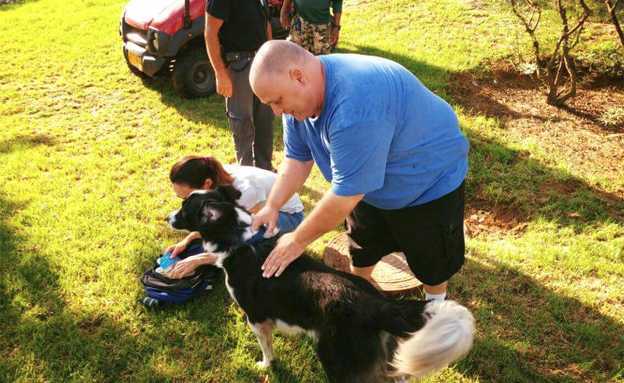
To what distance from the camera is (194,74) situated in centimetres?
681

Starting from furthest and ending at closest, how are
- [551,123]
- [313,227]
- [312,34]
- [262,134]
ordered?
[312,34] < [551,123] < [262,134] < [313,227]

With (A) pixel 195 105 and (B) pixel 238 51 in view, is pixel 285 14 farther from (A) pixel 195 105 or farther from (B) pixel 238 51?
(B) pixel 238 51

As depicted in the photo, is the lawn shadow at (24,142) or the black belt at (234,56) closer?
the black belt at (234,56)

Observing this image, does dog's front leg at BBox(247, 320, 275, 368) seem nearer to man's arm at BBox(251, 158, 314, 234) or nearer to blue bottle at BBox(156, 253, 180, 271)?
man's arm at BBox(251, 158, 314, 234)

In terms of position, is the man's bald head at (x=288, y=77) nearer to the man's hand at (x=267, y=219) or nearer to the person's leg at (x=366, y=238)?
the man's hand at (x=267, y=219)

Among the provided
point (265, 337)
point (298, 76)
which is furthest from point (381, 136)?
point (265, 337)

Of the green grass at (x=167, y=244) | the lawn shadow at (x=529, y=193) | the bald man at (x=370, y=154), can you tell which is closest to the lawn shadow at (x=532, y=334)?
the green grass at (x=167, y=244)

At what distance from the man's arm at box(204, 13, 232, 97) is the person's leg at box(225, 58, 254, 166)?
0.08 metres

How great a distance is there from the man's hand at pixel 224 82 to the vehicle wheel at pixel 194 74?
100 inches

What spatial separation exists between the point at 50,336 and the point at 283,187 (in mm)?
2190

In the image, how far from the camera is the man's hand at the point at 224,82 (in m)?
4.27

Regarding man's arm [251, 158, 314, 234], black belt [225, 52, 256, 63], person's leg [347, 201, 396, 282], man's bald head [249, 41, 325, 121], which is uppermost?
man's bald head [249, 41, 325, 121]

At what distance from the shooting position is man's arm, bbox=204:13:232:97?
3.95 meters

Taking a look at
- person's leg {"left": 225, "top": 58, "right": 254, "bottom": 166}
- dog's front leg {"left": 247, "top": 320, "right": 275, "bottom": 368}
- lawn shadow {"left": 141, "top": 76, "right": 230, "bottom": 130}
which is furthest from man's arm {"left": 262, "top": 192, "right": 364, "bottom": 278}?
lawn shadow {"left": 141, "top": 76, "right": 230, "bottom": 130}
